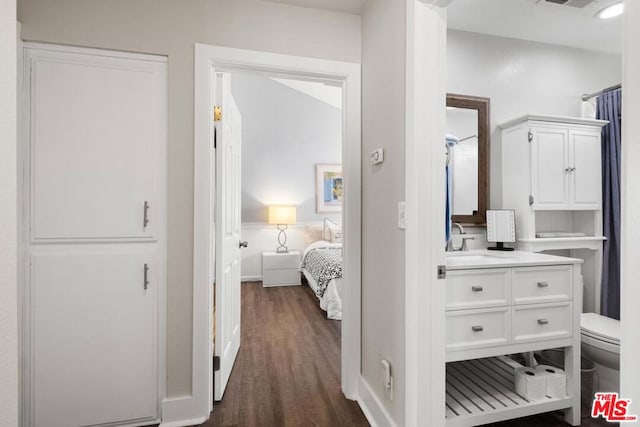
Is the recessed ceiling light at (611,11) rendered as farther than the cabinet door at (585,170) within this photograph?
No

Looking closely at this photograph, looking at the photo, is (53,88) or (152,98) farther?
(152,98)

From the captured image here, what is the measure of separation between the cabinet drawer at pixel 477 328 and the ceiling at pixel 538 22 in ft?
6.38

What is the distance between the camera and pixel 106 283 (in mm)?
1645

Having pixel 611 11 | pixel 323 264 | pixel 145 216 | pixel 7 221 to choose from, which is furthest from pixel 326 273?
pixel 611 11

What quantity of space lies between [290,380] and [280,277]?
2.92 meters

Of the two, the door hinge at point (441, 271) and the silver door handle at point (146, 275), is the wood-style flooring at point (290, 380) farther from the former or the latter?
the door hinge at point (441, 271)

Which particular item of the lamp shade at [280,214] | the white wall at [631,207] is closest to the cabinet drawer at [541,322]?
the white wall at [631,207]

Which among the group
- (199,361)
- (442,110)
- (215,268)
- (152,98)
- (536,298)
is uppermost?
(152,98)

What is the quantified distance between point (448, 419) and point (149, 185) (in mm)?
1987

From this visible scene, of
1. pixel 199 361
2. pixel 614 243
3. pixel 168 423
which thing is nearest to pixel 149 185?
pixel 199 361

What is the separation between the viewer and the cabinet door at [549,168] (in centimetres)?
225

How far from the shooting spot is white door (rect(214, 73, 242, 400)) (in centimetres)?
191

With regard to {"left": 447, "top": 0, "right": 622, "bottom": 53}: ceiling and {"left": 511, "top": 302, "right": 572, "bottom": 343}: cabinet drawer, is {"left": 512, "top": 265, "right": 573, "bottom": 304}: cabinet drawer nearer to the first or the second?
{"left": 511, "top": 302, "right": 572, "bottom": 343}: cabinet drawer

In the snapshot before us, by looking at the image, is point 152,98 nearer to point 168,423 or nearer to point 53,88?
point 53,88
